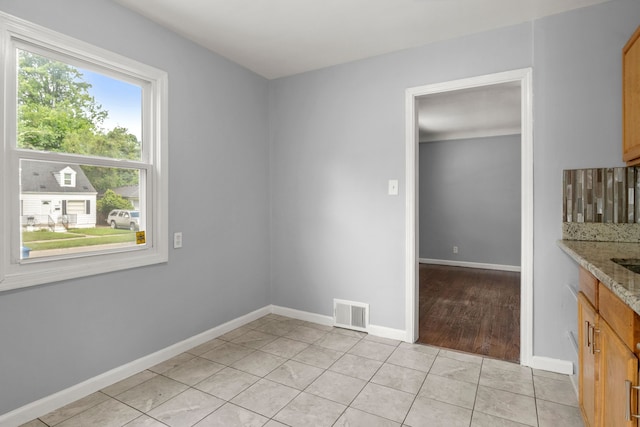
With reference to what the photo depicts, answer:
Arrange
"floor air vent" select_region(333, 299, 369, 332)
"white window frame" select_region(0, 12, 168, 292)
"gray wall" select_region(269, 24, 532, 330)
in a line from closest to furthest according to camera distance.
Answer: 1. "white window frame" select_region(0, 12, 168, 292)
2. "gray wall" select_region(269, 24, 532, 330)
3. "floor air vent" select_region(333, 299, 369, 332)

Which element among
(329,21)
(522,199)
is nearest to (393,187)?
(522,199)

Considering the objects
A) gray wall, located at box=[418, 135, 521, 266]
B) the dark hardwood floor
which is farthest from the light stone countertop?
gray wall, located at box=[418, 135, 521, 266]

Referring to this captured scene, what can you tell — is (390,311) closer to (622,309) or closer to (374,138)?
(374,138)

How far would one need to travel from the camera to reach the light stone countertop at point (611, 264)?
1.05 meters

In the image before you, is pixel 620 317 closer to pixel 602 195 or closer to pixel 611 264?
pixel 611 264

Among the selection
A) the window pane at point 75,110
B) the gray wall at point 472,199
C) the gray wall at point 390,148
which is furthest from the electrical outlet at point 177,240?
the gray wall at point 472,199

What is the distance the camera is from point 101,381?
2.24 metres

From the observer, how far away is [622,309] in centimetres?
119

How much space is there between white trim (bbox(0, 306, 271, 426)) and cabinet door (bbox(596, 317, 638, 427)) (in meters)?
2.67

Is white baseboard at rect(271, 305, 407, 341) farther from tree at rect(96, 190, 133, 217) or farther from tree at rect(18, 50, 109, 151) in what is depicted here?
tree at rect(18, 50, 109, 151)

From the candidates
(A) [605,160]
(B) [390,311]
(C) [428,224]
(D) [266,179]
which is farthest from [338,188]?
(C) [428,224]

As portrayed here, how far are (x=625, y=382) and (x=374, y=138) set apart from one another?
7.92 feet

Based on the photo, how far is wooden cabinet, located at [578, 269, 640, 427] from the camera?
1113 mm

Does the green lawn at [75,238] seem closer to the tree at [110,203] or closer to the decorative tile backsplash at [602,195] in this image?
the tree at [110,203]
